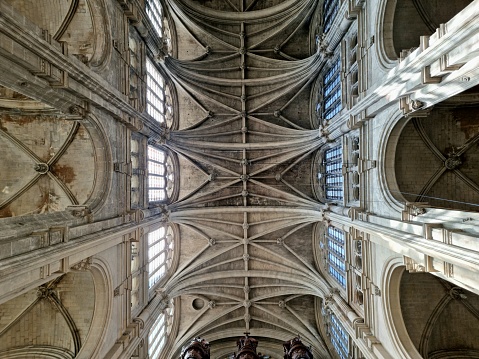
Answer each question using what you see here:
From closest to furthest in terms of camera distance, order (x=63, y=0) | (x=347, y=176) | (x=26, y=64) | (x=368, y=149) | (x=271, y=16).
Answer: (x=26, y=64) < (x=63, y=0) < (x=368, y=149) < (x=347, y=176) < (x=271, y=16)

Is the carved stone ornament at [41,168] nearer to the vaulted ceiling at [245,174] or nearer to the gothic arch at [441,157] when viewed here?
the vaulted ceiling at [245,174]

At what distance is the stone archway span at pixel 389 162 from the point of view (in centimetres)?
1105

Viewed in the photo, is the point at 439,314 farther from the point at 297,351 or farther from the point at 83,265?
the point at 83,265

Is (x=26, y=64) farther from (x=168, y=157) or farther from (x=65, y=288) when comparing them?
(x=168, y=157)

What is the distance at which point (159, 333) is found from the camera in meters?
20.1

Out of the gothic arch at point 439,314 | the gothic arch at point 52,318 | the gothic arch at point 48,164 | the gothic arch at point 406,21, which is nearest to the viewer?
the gothic arch at point 406,21

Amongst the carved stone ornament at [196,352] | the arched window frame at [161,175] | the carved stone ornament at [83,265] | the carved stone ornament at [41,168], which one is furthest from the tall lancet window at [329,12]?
the carved stone ornament at [196,352]

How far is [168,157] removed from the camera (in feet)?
71.0

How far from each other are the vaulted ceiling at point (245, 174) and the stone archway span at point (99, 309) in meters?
9.16

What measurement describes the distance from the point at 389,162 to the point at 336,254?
8786 millimetres

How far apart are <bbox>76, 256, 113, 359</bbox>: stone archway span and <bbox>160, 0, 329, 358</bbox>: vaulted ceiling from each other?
916cm

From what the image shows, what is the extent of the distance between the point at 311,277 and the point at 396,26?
1608 cm

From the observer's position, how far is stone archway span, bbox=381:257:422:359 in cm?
1089

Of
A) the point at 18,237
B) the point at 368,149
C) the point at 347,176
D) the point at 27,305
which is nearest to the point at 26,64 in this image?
the point at 18,237
